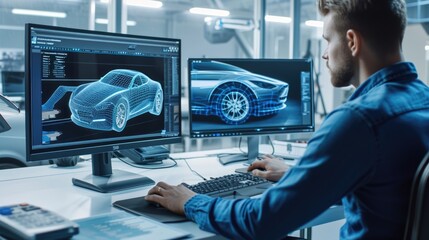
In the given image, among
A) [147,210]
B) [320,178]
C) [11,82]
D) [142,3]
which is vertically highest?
[142,3]

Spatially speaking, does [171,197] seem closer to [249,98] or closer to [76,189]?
[76,189]

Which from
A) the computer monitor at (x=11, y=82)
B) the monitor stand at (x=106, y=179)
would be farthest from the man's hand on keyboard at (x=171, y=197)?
the computer monitor at (x=11, y=82)

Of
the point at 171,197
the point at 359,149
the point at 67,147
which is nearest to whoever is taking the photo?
the point at 359,149

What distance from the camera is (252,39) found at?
3475 mm

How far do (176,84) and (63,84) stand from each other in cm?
48

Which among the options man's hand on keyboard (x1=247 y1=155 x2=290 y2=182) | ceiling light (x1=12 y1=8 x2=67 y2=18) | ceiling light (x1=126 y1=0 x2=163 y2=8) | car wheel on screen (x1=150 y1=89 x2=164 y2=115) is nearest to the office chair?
man's hand on keyboard (x1=247 y1=155 x2=290 y2=182)

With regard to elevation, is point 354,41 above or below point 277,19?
below

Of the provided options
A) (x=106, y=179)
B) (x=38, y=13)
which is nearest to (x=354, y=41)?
(x=106, y=179)

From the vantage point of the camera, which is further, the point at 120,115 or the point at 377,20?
the point at 120,115

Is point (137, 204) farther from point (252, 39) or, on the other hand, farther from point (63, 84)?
point (252, 39)

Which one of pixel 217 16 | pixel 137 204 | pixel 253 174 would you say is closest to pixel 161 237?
pixel 137 204

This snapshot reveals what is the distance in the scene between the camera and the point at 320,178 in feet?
2.76

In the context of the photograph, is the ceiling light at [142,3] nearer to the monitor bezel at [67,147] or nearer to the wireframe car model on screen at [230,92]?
the wireframe car model on screen at [230,92]

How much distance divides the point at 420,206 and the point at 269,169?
0.72 metres
